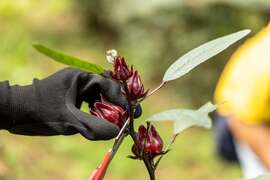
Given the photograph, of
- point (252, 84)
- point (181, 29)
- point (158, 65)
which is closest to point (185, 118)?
point (252, 84)

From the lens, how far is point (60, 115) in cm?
95

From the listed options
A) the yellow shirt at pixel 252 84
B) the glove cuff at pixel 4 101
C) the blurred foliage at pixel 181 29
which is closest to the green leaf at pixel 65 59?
the glove cuff at pixel 4 101

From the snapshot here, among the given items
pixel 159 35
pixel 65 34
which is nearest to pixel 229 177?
pixel 159 35

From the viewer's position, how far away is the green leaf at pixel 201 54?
830 mm

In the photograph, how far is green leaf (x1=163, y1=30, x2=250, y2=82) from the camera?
830mm

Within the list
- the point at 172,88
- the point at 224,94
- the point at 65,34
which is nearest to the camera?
the point at 224,94

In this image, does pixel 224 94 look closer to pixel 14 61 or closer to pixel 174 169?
pixel 14 61

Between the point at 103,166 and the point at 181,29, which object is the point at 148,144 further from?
the point at 181,29

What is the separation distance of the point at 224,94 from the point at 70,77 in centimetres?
126

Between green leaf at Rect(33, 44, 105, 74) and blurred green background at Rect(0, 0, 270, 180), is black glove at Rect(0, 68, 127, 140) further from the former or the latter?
blurred green background at Rect(0, 0, 270, 180)

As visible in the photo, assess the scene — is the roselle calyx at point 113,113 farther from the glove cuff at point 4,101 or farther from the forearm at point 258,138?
the forearm at point 258,138

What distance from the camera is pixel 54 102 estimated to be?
962 mm

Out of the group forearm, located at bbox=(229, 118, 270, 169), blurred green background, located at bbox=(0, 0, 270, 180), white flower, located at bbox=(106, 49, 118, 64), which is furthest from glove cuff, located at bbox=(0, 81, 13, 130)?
blurred green background, located at bbox=(0, 0, 270, 180)

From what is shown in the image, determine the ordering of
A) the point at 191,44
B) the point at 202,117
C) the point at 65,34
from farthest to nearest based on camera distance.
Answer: the point at 65,34 < the point at 191,44 < the point at 202,117
